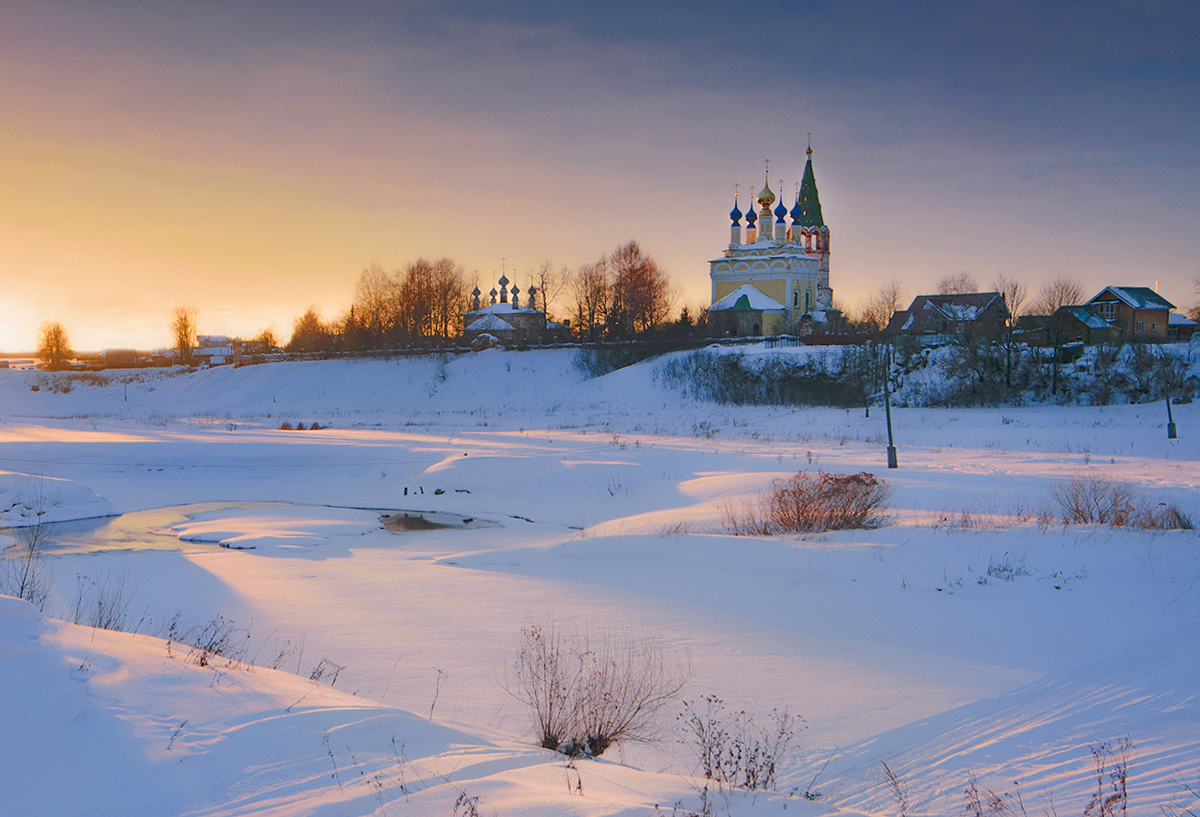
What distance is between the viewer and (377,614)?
35.2 feet

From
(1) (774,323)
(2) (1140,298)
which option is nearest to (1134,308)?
(2) (1140,298)

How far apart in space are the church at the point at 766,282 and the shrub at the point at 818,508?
4992cm

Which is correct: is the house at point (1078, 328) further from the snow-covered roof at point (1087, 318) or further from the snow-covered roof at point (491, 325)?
the snow-covered roof at point (491, 325)

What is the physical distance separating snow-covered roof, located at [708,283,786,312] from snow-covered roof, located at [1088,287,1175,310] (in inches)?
940

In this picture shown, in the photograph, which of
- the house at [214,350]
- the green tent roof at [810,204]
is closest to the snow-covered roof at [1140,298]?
the green tent roof at [810,204]

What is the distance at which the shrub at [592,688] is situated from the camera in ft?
21.7

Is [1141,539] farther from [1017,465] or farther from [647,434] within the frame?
[647,434]

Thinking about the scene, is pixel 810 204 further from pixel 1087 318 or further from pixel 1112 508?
pixel 1112 508

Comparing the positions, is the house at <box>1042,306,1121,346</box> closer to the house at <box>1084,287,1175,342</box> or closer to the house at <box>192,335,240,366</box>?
the house at <box>1084,287,1175,342</box>

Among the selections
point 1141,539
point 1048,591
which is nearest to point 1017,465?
point 1141,539

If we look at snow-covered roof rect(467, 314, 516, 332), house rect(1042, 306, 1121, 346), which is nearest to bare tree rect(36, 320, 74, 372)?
snow-covered roof rect(467, 314, 516, 332)

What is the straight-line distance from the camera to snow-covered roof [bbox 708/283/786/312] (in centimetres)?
6721

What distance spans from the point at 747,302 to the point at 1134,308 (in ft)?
92.2

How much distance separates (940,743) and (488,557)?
381 inches
